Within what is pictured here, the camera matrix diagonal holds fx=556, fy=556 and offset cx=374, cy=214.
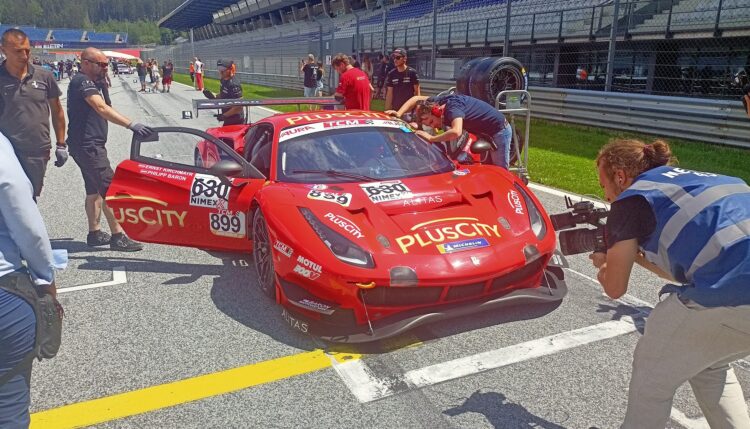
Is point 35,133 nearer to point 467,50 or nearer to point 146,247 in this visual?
point 146,247

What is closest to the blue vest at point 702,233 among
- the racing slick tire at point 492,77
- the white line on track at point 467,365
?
the white line on track at point 467,365

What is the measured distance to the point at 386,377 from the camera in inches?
117

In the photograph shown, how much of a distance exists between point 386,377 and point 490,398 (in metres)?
0.55

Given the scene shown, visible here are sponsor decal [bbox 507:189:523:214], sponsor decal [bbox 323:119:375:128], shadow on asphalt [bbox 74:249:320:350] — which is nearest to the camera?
shadow on asphalt [bbox 74:249:320:350]

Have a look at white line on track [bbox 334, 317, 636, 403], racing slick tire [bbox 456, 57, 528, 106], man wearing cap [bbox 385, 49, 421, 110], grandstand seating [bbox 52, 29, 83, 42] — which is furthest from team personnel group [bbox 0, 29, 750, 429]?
grandstand seating [bbox 52, 29, 83, 42]

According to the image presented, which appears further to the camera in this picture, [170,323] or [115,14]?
[115,14]

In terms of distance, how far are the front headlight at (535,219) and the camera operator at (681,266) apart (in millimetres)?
1431

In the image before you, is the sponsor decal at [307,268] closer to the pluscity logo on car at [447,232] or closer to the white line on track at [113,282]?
the pluscity logo on car at [447,232]

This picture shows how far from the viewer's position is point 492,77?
344 inches

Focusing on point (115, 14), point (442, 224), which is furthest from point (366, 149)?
point (115, 14)

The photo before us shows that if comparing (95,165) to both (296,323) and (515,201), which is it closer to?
(296,323)

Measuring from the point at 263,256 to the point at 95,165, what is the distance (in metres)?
2.11

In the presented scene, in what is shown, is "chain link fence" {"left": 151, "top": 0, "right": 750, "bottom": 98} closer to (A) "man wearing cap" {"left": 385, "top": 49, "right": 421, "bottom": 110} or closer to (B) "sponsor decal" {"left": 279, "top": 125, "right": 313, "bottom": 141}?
(A) "man wearing cap" {"left": 385, "top": 49, "right": 421, "bottom": 110}

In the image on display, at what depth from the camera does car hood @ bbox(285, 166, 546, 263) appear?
10.9 ft
